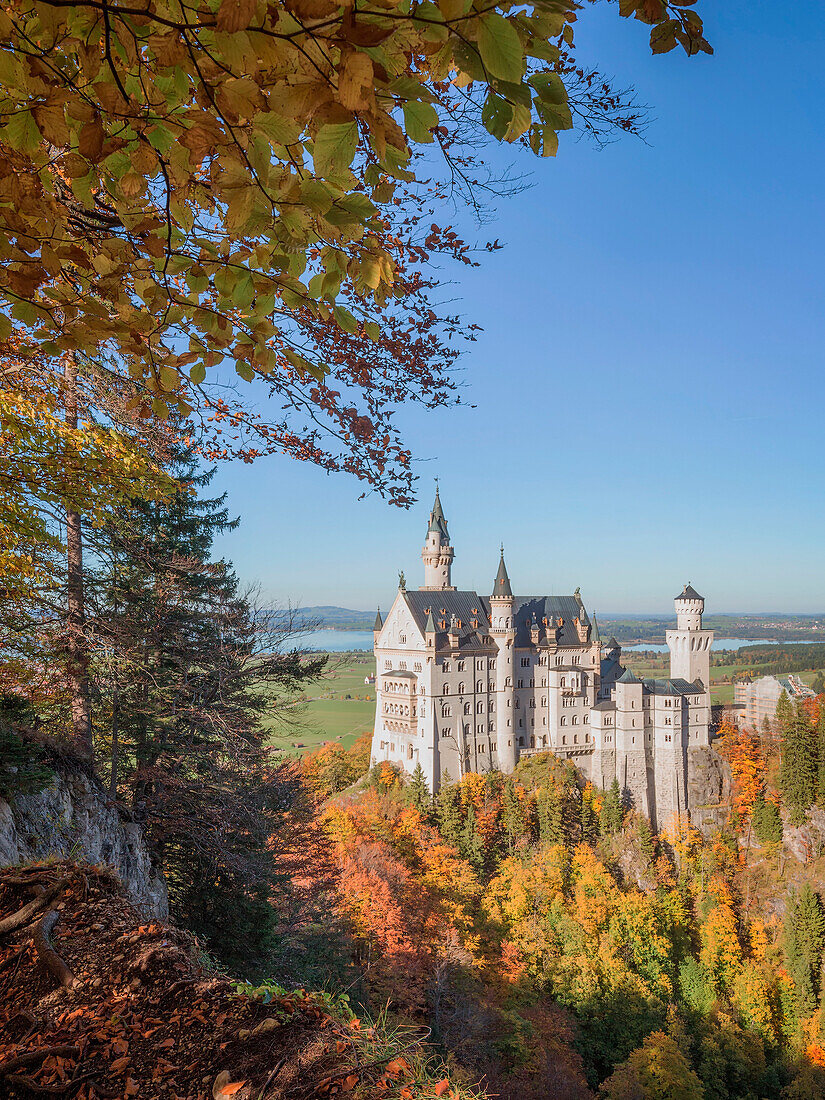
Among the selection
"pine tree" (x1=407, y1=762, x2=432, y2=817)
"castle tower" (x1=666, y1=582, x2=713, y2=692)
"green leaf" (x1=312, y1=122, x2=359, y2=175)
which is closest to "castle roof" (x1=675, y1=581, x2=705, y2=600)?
"castle tower" (x1=666, y1=582, x2=713, y2=692)

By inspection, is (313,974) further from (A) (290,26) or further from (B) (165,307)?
(A) (290,26)

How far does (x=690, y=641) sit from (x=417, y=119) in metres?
57.7

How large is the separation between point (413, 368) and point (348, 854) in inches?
1113

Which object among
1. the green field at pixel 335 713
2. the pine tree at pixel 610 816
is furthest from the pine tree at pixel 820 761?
the green field at pixel 335 713

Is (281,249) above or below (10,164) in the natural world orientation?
below

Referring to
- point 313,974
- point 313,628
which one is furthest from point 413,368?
point 313,974

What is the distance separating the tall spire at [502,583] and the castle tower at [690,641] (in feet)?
58.3

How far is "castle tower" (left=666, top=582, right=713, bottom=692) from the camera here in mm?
52562

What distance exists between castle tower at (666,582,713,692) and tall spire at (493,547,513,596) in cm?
1776

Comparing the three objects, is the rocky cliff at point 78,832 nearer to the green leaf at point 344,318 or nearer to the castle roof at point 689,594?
the green leaf at point 344,318

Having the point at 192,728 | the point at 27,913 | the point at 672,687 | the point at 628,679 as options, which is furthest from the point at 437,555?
the point at 27,913

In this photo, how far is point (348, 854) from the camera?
28219 millimetres

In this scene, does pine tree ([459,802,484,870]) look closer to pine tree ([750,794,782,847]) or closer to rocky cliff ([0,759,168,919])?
pine tree ([750,794,782,847])

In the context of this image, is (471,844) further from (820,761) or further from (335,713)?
(335,713)
